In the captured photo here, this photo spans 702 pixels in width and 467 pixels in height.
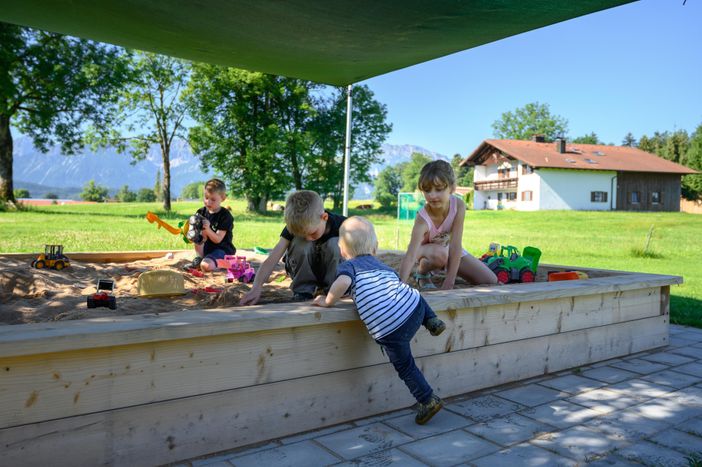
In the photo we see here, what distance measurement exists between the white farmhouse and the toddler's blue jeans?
39.2 metres

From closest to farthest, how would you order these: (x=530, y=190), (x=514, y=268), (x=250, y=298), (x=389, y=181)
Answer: (x=250, y=298) < (x=514, y=268) < (x=530, y=190) < (x=389, y=181)

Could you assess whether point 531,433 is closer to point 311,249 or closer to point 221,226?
point 311,249

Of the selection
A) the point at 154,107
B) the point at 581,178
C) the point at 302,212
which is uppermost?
the point at 154,107

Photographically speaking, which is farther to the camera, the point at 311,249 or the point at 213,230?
the point at 213,230

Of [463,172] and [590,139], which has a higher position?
[590,139]

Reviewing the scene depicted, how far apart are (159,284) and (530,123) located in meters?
67.6

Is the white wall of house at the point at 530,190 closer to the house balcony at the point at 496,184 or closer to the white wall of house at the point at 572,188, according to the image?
the white wall of house at the point at 572,188

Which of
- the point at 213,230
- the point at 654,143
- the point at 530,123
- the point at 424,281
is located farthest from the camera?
the point at 530,123

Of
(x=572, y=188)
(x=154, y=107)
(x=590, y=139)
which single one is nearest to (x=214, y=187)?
(x=154, y=107)

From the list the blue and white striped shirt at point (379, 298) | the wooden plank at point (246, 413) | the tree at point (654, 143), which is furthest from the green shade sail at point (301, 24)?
the tree at point (654, 143)

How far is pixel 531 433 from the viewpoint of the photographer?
2.36 metres

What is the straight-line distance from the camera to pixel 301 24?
353 centimetres

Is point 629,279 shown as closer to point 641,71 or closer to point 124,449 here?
point 124,449

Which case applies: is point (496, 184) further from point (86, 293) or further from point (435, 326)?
point (435, 326)
